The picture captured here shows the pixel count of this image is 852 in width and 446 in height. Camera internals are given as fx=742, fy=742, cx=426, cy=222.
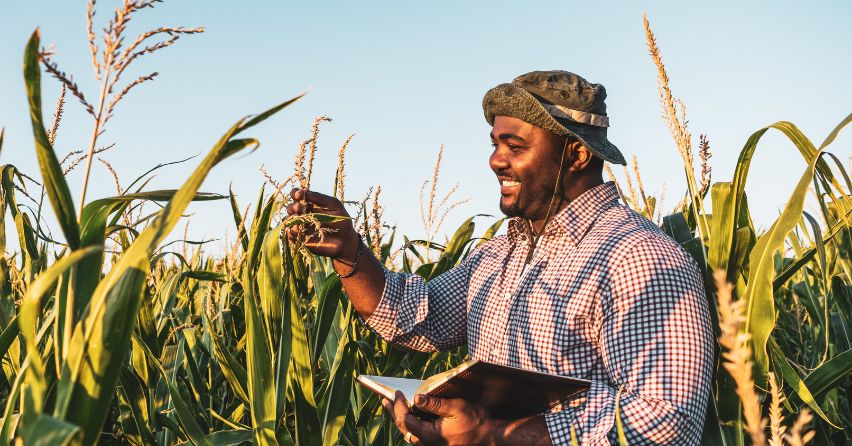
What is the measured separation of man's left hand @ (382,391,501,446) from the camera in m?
1.71

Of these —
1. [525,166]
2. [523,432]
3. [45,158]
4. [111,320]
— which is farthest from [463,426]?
[45,158]

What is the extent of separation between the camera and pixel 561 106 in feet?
7.64

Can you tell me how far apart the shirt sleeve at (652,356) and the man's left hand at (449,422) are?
149mm

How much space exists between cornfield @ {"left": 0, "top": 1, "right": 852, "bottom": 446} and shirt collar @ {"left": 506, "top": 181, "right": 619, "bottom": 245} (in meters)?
0.10

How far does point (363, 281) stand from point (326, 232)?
8.5 inches

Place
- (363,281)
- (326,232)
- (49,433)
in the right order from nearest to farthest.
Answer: (49,433) → (326,232) → (363,281)

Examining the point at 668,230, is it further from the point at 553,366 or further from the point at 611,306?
the point at 553,366

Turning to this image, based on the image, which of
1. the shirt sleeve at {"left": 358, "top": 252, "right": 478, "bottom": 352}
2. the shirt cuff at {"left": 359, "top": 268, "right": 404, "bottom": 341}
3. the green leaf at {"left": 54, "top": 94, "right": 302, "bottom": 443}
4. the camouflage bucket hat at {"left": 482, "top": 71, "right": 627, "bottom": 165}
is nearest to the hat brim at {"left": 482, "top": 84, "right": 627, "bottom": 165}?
the camouflage bucket hat at {"left": 482, "top": 71, "right": 627, "bottom": 165}

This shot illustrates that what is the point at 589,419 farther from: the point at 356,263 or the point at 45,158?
the point at 45,158

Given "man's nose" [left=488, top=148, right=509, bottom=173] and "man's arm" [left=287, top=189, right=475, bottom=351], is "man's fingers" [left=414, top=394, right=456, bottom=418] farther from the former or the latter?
"man's nose" [left=488, top=148, right=509, bottom=173]

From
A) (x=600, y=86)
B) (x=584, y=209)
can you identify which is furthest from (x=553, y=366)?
(x=600, y=86)

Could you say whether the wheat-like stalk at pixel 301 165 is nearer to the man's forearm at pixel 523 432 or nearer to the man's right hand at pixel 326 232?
the man's right hand at pixel 326 232

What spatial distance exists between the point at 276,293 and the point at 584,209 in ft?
3.43

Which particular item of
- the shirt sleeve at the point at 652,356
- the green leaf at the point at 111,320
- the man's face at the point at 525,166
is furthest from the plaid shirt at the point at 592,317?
the green leaf at the point at 111,320
